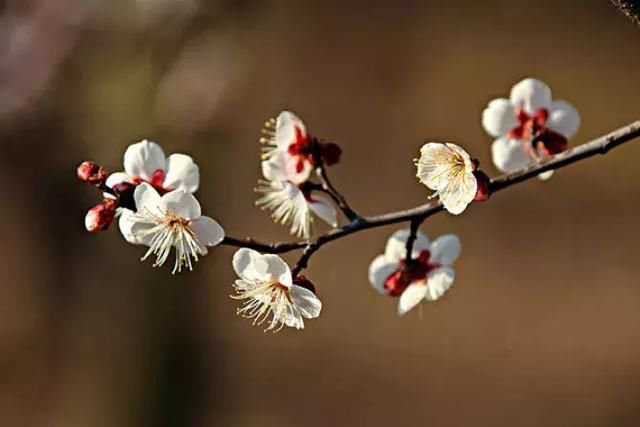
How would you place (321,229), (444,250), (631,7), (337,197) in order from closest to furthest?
(631,7), (337,197), (444,250), (321,229)

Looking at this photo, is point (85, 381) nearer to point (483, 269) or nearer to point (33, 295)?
point (33, 295)

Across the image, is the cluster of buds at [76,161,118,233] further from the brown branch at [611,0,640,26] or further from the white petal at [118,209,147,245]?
the brown branch at [611,0,640,26]

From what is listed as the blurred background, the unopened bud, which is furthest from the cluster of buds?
the blurred background

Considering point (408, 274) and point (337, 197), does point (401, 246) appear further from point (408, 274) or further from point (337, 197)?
point (337, 197)

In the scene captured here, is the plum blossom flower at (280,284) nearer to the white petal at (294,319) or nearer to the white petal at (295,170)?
the white petal at (294,319)

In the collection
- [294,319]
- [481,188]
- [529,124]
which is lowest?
[294,319]

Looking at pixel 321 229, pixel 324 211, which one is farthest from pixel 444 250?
pixel 321 229

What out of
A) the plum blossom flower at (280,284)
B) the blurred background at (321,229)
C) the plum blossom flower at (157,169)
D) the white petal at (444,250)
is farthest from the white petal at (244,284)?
the blurred background at (321,229)

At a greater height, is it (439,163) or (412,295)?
(439,163)
